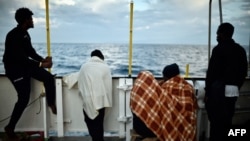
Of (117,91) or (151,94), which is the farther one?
(117,91)

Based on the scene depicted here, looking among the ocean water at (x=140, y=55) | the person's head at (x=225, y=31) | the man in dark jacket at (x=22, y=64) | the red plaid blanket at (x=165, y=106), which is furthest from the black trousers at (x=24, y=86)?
the ocean water at (x=140, y=55)

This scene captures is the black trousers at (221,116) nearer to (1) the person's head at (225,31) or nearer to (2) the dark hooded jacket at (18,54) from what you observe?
(1) the person's head at (225,31)

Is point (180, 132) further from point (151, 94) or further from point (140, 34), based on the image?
point (140, 34)

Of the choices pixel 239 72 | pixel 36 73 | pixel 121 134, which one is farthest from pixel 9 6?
pixel 239 72

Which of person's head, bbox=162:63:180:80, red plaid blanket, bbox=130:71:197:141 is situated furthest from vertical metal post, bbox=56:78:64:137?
person's head, bbox=162:63:180:80

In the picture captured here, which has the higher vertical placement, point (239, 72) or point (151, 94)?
point (239, 72)

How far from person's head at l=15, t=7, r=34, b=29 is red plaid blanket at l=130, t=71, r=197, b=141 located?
50.1 inches

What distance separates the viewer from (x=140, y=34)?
10.2 m

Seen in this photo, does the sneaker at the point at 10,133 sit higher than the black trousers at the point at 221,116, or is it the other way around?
the black trousers at the point at 221,116

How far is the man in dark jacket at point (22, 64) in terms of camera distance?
97.4 inches

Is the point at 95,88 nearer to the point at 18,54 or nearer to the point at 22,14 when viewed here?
the point at 18,54

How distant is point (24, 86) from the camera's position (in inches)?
104

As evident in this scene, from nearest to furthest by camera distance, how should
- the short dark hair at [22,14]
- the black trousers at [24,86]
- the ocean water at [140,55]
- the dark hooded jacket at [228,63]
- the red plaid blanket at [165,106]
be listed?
1. the red plaid blanket at [165,106]
2. the dark hooded jacket at [228,63]
3. the short dark hair at [22,14]
4. the black trousers at [24,86]
5. the ocean water at [140,55]

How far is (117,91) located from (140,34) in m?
7.47
